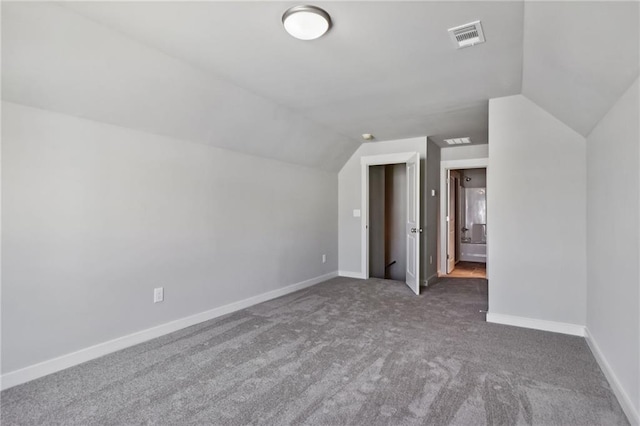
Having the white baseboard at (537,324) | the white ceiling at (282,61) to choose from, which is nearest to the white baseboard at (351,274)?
the white baseboard at (537,324)

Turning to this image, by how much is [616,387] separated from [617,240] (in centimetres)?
91

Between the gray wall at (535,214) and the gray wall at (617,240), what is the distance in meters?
0.26

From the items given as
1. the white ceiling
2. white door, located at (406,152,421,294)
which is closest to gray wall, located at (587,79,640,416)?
the white ceiling

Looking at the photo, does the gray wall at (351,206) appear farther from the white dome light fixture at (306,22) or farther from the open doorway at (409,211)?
the white dome light fixture at (306,22)

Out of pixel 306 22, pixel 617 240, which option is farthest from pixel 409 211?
pixel 306 22

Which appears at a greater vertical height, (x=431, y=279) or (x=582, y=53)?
(x=582, y=53)

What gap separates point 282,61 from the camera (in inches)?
103

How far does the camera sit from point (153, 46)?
2.36 meters

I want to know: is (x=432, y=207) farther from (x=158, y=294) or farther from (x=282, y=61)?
(x=158, y=294)

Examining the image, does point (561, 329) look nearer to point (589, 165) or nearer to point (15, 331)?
point (589, 165)

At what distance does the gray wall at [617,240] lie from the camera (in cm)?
180

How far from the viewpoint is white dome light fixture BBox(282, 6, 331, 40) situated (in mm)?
1933

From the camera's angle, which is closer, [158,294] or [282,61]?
[282,61]

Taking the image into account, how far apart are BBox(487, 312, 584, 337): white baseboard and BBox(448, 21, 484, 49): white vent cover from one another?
2633mm
